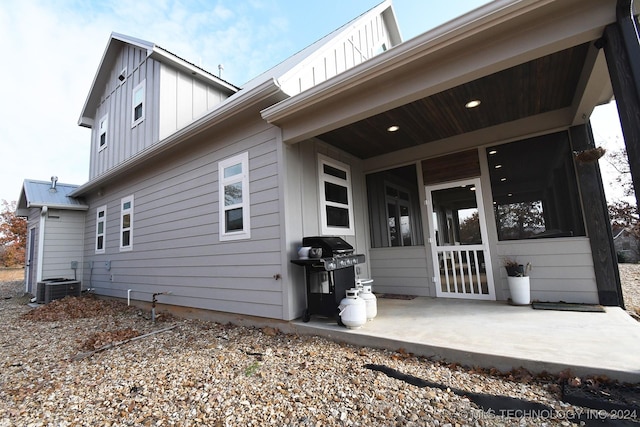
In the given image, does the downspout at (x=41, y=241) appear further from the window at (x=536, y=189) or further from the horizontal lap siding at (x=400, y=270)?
the window at (x=536, y=189)

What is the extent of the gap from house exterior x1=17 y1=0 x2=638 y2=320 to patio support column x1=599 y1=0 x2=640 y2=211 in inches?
1.3

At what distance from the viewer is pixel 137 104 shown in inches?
280

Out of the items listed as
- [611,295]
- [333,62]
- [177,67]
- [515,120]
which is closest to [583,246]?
[611,295]

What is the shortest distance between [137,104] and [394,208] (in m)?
6.77

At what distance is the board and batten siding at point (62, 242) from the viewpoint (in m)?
7.88

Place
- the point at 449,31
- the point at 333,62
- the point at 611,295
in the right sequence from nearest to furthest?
1. the point at 449,31
2. the point at 611,295
3. the point at 333,62

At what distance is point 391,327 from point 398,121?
266 centimetres

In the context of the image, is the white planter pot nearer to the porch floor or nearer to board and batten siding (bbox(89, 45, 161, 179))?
the porch floor

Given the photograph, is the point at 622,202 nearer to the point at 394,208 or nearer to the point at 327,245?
the point at 394,208

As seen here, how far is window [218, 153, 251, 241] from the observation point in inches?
163

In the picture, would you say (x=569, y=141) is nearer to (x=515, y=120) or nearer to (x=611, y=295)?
(x=515, y=120)

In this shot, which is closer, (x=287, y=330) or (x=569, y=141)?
(x=287, y=330)

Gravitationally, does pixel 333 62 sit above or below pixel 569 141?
above

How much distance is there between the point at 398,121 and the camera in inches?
154
